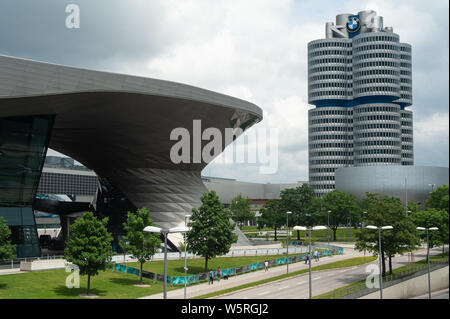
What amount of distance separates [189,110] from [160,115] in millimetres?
3387

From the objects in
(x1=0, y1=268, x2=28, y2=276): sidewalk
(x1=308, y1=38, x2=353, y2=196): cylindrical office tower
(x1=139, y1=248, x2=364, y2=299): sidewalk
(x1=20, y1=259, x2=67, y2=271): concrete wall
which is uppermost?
(x1=308, y1=38, x2=353, y2=196): cylindrical office tower

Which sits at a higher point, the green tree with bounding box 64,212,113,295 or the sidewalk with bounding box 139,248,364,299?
the green tree with bounding box 64,212,113,295

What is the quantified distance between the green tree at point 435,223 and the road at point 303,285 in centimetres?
644

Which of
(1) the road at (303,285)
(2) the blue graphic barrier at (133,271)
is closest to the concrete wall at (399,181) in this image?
(1) the road at (303,285)

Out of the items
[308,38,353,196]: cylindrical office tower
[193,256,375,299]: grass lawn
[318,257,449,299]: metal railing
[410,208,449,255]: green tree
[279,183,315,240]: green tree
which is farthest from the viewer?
[308,38,353,196]: cylindrical office tower

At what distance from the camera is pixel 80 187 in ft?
501

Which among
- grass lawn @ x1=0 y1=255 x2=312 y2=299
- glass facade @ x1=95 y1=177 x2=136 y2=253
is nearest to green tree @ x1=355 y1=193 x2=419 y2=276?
grass lawn @ x1=0 y1=255 x2=312 y2=299

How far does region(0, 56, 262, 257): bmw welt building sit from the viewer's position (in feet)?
150

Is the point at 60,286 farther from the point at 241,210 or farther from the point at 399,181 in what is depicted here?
the point at 399,181

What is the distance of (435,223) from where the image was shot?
59.4m

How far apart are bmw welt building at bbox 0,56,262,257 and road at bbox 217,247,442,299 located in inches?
885

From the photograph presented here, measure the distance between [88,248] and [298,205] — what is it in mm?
65879

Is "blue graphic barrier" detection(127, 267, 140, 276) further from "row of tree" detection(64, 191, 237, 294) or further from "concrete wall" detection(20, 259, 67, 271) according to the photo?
"concrete wall" detection(20, 259, 67, 271)
